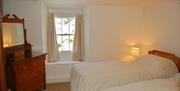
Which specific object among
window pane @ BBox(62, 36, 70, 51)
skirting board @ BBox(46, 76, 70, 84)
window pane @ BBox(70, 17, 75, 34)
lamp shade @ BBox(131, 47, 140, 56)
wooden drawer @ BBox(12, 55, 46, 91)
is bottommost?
skirting board @ BBox(46, 76, 70, 84)

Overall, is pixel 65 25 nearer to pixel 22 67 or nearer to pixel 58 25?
pixel 58 25

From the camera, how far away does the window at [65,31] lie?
4.80m

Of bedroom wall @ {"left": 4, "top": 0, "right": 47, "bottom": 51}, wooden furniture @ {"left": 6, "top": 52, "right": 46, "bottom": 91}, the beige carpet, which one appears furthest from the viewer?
the beige carpet

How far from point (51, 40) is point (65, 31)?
1.53 ft

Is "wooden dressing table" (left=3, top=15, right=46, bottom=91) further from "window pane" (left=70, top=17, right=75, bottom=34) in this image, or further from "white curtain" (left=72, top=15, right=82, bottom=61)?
"window pane" (left=70, top=17, right=75, bottom=34)

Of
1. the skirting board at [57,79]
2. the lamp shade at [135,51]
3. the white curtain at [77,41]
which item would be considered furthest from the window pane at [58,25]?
the lamp shade at [135,51]

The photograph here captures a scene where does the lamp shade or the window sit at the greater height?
the window

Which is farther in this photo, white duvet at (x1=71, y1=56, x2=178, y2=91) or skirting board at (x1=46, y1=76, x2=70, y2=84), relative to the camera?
skirting board at (x1=46, y1=76, x2=70, y2=84)

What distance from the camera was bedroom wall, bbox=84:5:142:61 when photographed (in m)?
4.29

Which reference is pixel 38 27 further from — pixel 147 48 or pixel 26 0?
pixel 147 48

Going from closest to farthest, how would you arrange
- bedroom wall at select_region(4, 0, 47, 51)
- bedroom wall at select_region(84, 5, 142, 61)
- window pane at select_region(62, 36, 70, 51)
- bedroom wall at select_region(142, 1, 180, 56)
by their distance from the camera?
1. bedroom wall at select_region(142, 1, 180, 56)
2. bedroom wall at select_region(4, 0, 47, 51)
3. bedroom wall at select_region(84, 5, 142, 61)
4. window pane at select_region(62, 36, 70, 51)

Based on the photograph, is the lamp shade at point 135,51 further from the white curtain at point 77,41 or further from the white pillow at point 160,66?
the white curtain at point 77,41

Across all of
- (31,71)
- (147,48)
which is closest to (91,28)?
(147,48)

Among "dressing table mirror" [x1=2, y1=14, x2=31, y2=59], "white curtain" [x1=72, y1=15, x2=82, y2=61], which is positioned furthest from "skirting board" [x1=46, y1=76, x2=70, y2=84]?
"dressing table mirror" [x1=2, y1=14, x2=31, y2=59]
